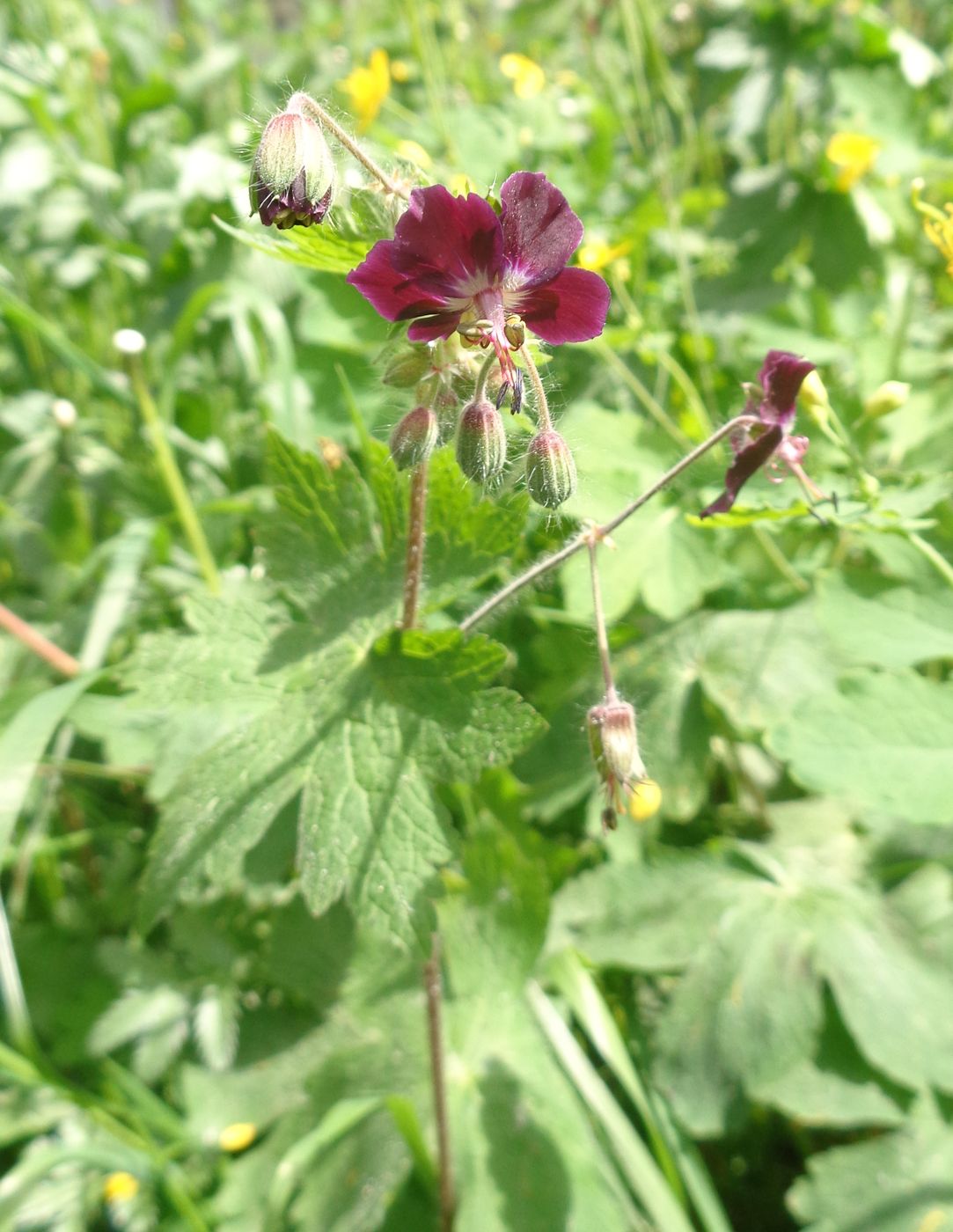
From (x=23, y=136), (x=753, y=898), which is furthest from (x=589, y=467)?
(x=23, y=136)

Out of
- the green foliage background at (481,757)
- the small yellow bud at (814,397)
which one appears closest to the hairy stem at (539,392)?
the green foliage background at (481,757)

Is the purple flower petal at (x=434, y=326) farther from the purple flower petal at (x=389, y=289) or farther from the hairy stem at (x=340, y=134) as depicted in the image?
the hairy stem at (x=340, y=134)

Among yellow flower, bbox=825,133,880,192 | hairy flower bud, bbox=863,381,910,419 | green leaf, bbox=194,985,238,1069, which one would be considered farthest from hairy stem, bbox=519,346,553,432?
yellow flower, bbox=825,133,880,192

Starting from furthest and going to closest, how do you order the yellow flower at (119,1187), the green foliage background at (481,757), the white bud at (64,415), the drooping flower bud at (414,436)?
the white bud at (64,415) → the yellow flower at (119,1187) → the green foliage background at (481,757) → the drooping flower bud at (414,436)

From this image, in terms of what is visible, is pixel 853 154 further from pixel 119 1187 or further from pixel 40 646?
pixel 119 1187

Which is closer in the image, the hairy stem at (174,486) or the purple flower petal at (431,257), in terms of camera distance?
the purple flower petal at (431,257)
